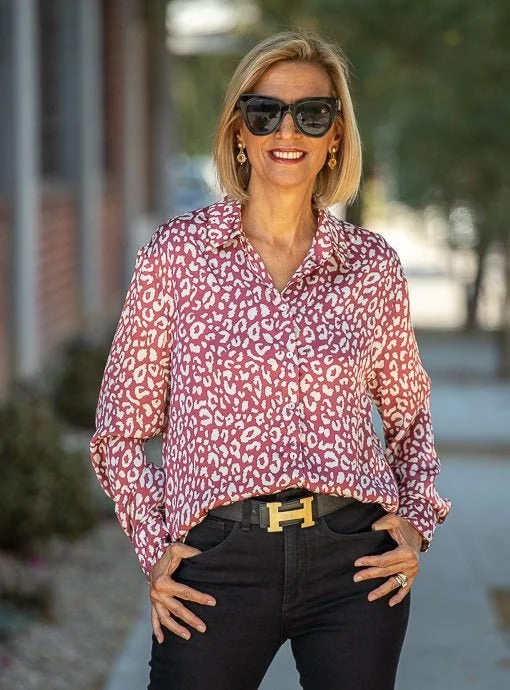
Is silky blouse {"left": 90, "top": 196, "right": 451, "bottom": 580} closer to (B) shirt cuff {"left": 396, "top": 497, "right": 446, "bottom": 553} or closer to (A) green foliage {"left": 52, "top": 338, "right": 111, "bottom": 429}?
(B) shirt cuff {"left": 396, "top": 497, "right": 446, "bottom": 553}

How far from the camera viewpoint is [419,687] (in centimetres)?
497

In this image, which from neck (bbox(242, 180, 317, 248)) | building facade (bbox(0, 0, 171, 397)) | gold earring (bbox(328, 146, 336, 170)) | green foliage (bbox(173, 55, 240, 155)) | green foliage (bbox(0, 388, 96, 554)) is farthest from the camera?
green foliage (bbox(173, 55, 240, 155))

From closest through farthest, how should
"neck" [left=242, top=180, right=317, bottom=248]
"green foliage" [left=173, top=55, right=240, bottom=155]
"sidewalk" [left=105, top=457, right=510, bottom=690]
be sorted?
1. "neck" [left=242, top=180, right=317, bottom=248]
2. "sidewalk" [left=105, top=457, right=510, bottom=690]
3. "green foliage" [left=173, top=55, right=240, bottom=155]

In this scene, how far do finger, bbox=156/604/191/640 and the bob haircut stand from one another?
0.78 meters

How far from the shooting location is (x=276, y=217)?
2.82 m

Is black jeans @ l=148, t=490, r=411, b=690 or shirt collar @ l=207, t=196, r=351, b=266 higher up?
shirt collar @ l=207, t=196, r=351, b=266

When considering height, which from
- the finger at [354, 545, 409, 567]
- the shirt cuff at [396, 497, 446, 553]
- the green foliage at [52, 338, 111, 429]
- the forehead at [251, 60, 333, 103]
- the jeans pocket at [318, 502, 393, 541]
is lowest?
the green foliage at [52, 338, 111, 429]

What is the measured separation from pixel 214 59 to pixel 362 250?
21129mm

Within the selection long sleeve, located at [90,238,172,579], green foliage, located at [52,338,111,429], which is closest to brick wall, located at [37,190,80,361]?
green foliage, located at [52,338,111,429]

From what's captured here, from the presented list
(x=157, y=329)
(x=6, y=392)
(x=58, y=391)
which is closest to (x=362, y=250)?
(x=157, y=329)

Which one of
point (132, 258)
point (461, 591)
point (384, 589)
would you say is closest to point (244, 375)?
point (384, 589)

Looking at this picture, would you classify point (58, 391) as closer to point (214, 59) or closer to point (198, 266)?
point (198, 266)

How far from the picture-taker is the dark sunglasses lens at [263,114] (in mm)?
2748

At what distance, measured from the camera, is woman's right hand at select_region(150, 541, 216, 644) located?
2.62m
